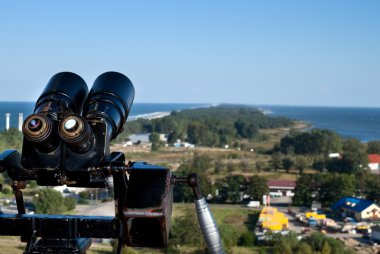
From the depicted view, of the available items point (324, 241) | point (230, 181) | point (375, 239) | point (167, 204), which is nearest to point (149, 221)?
point (167, 204)

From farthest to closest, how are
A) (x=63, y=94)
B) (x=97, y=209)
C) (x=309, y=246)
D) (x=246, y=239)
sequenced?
(x=97, y=209) < (x=246, y=239) < (x=309, y=246) < (x=63, y=94)

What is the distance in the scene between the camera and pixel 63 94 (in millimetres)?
1598

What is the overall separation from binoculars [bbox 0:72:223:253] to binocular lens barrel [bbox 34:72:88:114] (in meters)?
0.07

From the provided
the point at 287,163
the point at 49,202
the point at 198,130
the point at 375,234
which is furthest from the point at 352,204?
the point at 198,130

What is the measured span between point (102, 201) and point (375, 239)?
9781mm

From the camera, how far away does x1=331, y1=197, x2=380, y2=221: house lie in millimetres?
18516

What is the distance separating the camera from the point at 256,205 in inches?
833

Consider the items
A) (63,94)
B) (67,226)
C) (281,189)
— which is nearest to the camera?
(67,226)

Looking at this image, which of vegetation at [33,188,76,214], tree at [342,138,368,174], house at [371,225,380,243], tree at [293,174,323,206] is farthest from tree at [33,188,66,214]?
tree at [342,138,368,174]

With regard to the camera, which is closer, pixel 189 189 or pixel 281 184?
pixel 189 189

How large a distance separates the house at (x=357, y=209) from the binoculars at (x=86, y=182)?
711 inches

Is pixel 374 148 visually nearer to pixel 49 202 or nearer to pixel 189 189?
pixel 189 189

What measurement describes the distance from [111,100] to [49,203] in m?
14.9

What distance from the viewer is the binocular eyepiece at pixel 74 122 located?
124 centimetres
